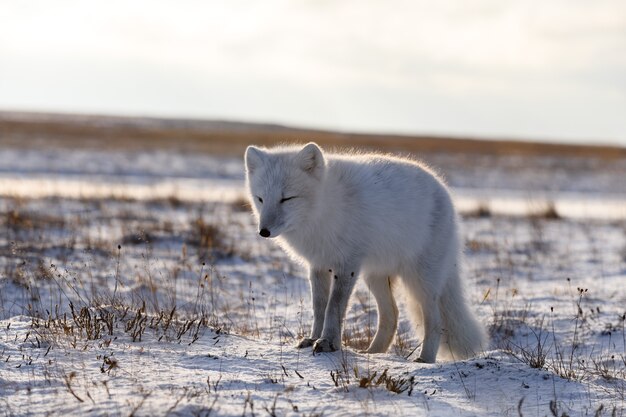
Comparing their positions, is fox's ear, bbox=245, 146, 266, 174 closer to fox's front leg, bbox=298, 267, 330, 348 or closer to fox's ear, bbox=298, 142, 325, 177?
fox's ear, bbox=298, 142, 325, 177

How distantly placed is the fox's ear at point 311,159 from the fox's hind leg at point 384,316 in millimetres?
1195

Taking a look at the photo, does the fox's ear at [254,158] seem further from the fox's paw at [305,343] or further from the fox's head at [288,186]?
Answer: the fox's paw at [305,343]

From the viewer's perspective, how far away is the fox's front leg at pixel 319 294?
5.45 meters

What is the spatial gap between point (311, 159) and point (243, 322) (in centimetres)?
210

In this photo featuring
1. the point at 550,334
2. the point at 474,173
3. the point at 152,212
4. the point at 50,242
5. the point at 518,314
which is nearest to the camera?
the point at 550,334

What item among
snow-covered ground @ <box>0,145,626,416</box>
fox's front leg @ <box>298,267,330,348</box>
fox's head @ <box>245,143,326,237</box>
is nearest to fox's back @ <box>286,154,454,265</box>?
fox's head @ <box>245,143,326,237</box>

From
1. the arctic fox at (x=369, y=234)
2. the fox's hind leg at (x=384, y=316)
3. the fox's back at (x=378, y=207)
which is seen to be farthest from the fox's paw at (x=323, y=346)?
the fox's hind leg at (x=384, y=316)

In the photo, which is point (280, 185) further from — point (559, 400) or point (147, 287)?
point (147, 287)

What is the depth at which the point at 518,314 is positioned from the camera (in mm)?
6863

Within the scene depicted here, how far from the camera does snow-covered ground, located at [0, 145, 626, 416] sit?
12.8ft

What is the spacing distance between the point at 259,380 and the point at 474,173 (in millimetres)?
26551

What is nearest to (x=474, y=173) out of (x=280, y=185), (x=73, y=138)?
(x=73, y=138)

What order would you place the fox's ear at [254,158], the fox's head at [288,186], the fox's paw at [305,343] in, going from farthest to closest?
the fox's ear at [254,158]
the fox's paw at [305,343]
the fox's head at [288,186]

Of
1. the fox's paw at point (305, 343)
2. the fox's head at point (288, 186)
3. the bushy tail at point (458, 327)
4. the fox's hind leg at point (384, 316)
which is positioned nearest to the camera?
the fox's head at point (288, 186)
